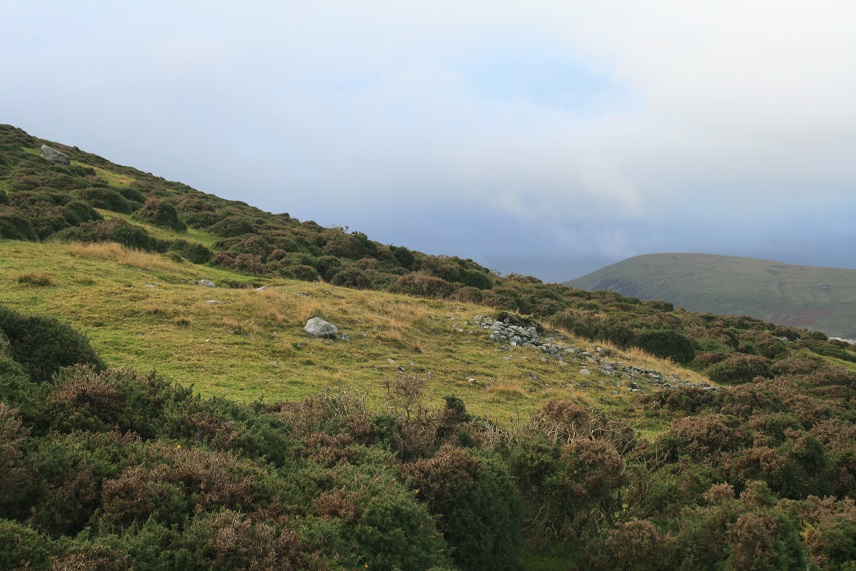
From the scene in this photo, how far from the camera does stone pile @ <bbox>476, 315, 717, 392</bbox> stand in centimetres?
1870

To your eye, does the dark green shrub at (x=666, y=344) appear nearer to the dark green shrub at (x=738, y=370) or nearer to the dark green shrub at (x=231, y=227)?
the dark green shrub at (x=738, y=370)

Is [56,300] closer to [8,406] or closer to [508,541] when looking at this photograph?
[8,406]

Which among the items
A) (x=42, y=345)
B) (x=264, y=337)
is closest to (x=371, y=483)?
(x=42, y=345)

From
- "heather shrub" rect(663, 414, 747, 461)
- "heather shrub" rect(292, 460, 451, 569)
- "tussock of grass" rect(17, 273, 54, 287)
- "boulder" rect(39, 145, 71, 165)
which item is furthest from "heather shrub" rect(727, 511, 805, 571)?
"boulder" rect(39, 145, 71, 165)

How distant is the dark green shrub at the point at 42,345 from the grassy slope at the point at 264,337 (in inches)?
111

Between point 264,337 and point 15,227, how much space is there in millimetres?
14249

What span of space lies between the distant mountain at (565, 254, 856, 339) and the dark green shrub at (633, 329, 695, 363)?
4048 inches

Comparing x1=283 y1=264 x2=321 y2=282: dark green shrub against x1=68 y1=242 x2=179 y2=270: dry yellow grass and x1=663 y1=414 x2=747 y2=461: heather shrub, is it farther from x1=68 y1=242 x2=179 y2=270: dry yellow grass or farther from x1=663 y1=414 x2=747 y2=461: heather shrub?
x1=663 y1=414 x2=747 y2=461: heather shrub

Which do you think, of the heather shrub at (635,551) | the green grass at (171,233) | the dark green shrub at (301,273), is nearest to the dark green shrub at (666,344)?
the dark green shrub at (301,273)

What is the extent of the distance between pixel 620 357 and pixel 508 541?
17.1 m

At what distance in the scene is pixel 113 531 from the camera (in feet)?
12.8

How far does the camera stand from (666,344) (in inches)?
1014

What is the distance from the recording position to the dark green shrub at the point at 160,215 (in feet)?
102

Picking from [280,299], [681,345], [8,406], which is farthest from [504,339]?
[8,406]
